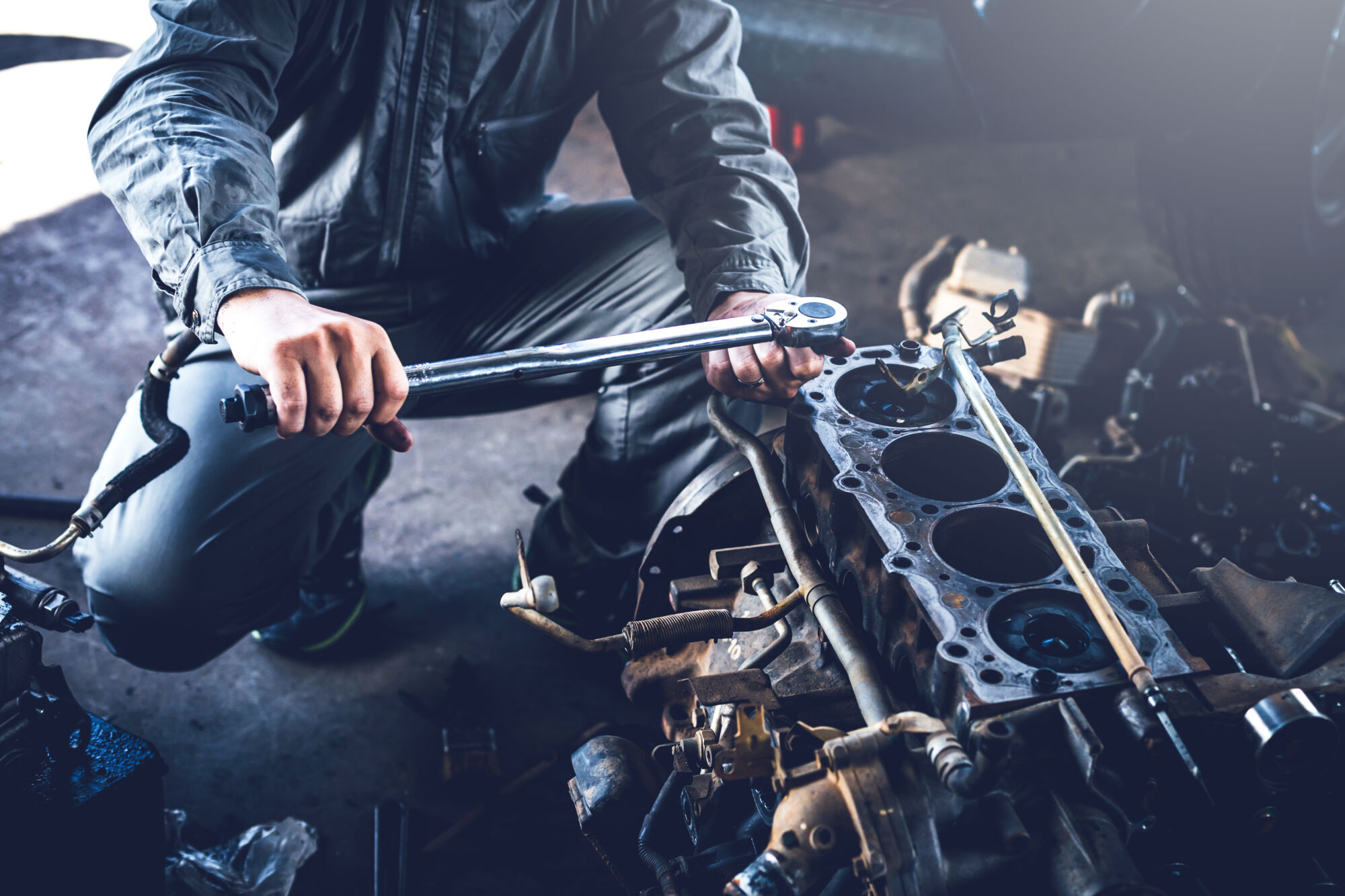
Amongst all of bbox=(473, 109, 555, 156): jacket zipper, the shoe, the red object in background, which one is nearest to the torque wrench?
bbox=(473, 109, 555, 156): jacket zipper

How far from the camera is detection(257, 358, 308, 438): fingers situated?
3.68ft

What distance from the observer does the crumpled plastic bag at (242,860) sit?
60.1 inches

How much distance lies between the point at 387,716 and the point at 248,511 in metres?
0.51

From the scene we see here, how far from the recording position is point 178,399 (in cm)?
166

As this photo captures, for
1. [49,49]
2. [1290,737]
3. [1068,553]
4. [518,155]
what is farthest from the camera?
[49,49]

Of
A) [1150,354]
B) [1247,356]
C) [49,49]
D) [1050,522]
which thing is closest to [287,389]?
[1050,522]

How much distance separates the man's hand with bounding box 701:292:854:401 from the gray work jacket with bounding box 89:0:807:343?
57mm

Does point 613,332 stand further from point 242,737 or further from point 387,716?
point 242,737

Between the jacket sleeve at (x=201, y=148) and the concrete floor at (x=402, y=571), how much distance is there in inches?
34.7

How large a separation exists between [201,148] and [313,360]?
1.33ft

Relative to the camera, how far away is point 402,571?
2219 millimetres

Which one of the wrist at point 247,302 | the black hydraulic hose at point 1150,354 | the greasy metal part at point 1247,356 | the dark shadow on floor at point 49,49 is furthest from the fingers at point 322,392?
the dark shadow on floor at point 49,49

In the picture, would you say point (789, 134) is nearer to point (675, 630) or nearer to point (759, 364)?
point (759, 364)

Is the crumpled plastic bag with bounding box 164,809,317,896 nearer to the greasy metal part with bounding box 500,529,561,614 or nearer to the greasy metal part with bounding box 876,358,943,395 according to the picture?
the greasy metal part with bounding box 500,529,561,614
